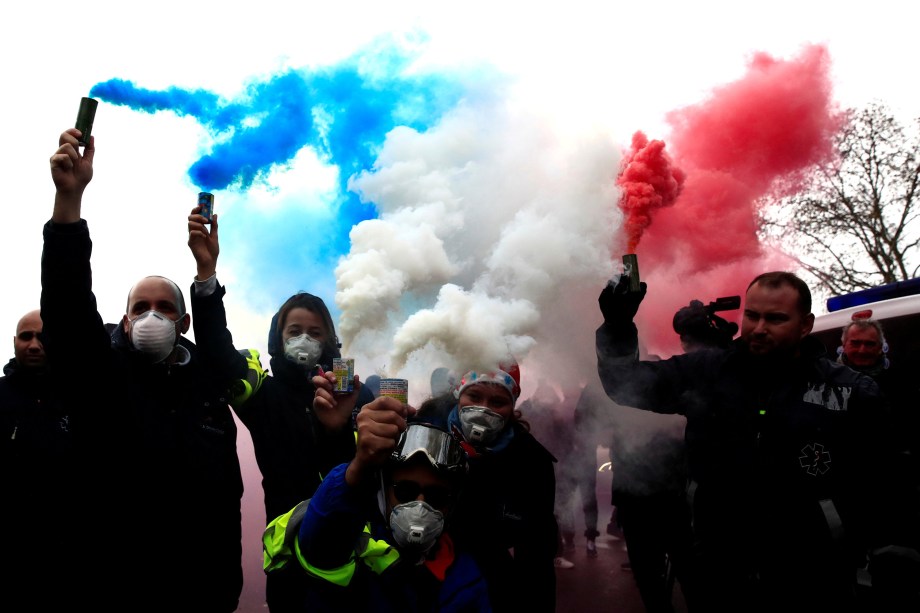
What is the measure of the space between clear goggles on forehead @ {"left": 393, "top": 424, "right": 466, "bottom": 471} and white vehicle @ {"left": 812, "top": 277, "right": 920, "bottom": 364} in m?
3.82

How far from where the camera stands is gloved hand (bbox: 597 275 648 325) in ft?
10.3

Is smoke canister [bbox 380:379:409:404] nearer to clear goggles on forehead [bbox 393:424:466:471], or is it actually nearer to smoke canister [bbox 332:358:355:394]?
clear goggles on forehead [bbox 393:424:466:471]

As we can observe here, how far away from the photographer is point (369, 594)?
7.14ft

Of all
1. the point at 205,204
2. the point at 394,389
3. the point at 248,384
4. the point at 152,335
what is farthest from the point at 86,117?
the point at 394,389

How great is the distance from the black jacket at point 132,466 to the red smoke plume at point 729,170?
4.93 meters

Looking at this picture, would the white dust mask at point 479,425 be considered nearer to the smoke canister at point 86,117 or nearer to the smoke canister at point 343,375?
the smoke canister at point 343,375

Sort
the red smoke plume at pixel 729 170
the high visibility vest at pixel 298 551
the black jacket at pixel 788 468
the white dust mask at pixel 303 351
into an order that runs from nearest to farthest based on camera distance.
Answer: the high visibility vest at pixel 298 551
the black jacket at pixel 788 468
the white dust mask at pixel 303 351
the red smoke plume at pixel 729 170

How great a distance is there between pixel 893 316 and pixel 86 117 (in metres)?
→ 5.26

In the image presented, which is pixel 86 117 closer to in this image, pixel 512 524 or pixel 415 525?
pixel 415 525

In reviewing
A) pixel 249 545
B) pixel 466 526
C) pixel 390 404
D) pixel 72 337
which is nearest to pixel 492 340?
pixel 466 526

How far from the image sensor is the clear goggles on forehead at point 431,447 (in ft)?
7.72

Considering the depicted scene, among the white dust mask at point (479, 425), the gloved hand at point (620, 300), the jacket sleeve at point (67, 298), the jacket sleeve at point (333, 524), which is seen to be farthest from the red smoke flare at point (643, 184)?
the jacket sleeve at point (67, 298)

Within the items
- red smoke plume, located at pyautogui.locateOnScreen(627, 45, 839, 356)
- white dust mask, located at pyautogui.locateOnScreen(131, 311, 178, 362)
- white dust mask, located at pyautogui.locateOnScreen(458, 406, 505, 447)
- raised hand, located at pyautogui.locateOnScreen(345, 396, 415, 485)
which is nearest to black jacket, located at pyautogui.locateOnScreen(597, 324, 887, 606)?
white dust mask, located at pyautogui.locateOnScreen(458, 406, 505, 447)

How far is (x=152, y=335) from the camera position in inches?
112
